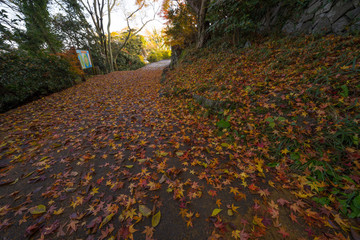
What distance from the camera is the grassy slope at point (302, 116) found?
6.48ft

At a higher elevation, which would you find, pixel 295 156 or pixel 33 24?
pixel 33 24

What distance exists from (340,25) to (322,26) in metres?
0.51

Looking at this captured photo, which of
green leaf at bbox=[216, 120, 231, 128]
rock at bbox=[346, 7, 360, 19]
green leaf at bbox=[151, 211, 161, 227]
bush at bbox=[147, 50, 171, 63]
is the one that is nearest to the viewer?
green leaf at bbox=[151, 211, 161, 227]

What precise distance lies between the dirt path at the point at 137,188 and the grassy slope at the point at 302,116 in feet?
1.13

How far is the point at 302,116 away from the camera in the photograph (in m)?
2.74

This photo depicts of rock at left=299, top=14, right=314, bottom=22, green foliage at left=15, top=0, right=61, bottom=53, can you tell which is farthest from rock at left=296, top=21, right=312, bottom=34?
green foliage at left=15, top=0, right=61, bottom=53

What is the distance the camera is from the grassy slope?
1.97m

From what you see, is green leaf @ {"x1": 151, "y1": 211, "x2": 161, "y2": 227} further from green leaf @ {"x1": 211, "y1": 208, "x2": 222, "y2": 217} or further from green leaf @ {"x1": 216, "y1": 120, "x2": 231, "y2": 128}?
green leaf @ {"x1": 216, "y1": 120, "x2": 231, "y2": 128}

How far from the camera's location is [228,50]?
712 cm

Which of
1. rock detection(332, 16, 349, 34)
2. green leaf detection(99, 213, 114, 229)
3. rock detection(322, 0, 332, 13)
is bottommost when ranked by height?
green leaf detection(99, 213, 114, 229)

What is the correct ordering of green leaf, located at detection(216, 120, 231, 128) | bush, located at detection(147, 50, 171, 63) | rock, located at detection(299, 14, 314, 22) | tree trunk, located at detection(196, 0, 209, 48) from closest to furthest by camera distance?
green leaf, located at detection(216, 120, 231, 128) < rock, located at detection(299, 14, 314, 22) < tree trunk, located at detection(196, 0, 209, 48) < bush, located at detection(147, 50, 171, 63)

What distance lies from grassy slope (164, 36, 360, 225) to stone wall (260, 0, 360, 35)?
1.60 ft

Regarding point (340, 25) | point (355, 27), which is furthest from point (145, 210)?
point (340, 25)

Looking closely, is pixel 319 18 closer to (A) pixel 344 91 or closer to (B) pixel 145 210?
(A) pixel 344 91
